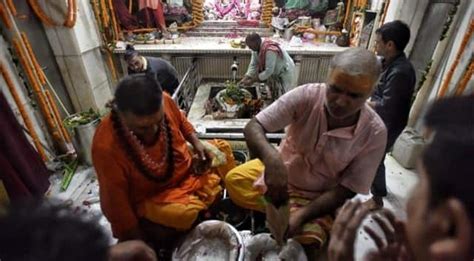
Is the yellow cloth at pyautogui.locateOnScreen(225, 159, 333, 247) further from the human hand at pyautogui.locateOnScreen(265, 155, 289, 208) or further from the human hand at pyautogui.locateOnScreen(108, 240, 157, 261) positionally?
the human hand at pyautogui.locateOnScreen(108, 240, 157, 261)

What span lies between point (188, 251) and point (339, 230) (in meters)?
0.91

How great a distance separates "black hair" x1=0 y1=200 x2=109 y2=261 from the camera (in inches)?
18.4

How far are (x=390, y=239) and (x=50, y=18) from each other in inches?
154

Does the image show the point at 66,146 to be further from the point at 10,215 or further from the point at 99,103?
the point at 10,215

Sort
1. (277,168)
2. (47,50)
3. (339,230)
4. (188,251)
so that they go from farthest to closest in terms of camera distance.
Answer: (47,50)
(188,251)
(277,168)
(339,230)

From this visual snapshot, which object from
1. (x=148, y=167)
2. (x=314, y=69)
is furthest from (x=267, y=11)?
(x=148, y=167)

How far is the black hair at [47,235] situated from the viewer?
47cm

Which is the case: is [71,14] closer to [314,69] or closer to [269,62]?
[269,62]

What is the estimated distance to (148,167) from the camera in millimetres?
1326

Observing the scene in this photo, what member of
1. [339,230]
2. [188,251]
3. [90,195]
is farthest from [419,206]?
[90,195]

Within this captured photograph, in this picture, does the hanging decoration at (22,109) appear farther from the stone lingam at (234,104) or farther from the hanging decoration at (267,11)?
the hanging decoration at (267,11)

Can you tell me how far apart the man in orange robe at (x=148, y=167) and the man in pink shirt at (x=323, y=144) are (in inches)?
19.1

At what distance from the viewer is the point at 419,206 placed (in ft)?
1.41

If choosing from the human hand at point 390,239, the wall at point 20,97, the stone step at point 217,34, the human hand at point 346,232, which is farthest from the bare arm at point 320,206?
the stone step at point 217,34
